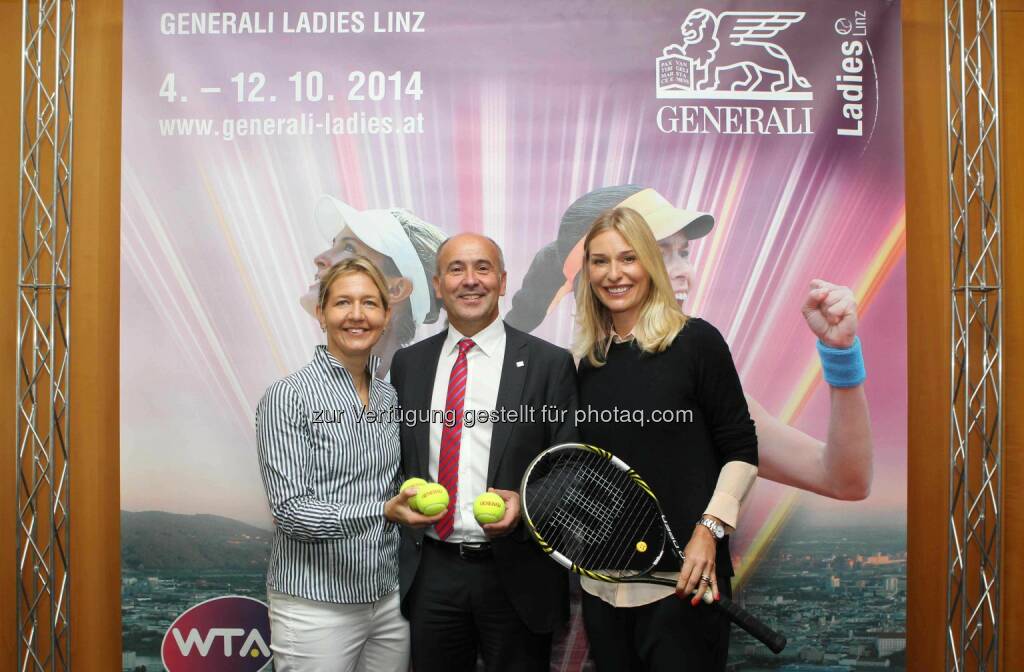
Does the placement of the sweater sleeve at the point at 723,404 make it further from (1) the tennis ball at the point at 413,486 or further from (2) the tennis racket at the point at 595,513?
(1) the tennis ball at the point at 413,486

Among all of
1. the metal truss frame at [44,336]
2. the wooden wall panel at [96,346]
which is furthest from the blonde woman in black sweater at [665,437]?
the metal truss frame at [44,336]

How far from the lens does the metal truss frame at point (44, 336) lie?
338cm

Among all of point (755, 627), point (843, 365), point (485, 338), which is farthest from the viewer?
point (843, 365)

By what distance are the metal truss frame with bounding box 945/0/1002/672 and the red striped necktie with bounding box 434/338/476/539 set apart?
201 cm

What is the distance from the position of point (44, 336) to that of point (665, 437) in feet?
8.57

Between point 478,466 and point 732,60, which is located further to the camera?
point 732,60

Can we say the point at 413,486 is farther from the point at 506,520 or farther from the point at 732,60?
the point at 732,60

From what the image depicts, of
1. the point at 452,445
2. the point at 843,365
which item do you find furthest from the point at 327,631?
the point at 843,365

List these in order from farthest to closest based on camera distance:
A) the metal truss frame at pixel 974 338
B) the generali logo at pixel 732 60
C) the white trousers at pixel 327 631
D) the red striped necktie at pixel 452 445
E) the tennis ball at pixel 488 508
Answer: the generali logo at pixel 732 60 < the metal truss frame at pixel 974 338 < the red striped necktie at pixel 452 445 < the white trousers at pixel 327 631 < the tennis ball at pixel 488 508

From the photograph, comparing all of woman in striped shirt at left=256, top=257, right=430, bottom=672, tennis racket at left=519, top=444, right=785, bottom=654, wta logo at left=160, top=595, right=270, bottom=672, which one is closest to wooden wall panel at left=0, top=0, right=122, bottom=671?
wta logo at left=160, top=595, right=270, bottom=672

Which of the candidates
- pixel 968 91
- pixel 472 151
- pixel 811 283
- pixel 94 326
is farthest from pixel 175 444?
pixel 968 91

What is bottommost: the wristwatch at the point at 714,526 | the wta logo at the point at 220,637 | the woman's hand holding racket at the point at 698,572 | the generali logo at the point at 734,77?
the wta logo at the point at 220,637

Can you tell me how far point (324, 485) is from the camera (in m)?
2.62

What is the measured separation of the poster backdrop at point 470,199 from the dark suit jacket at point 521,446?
586 millimetres
